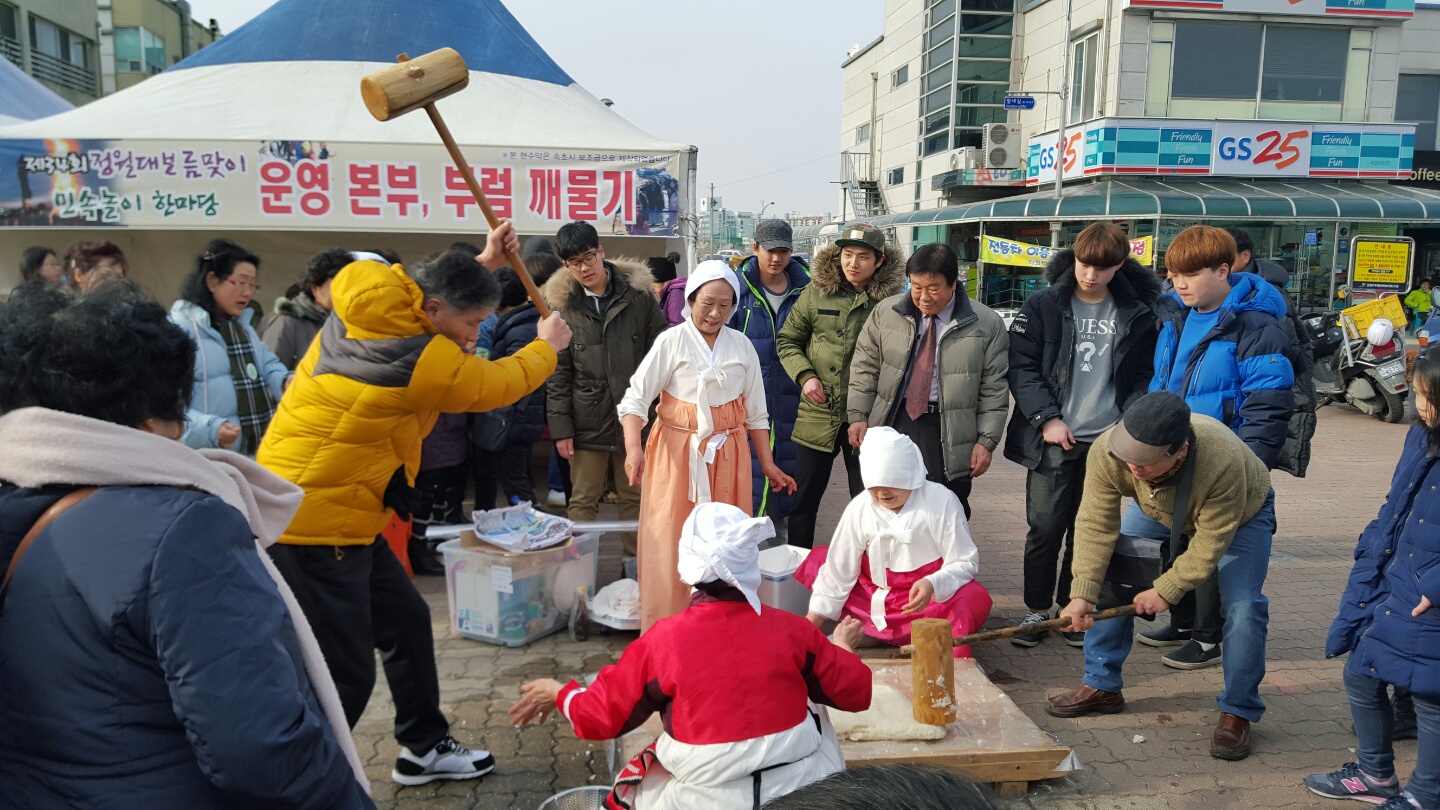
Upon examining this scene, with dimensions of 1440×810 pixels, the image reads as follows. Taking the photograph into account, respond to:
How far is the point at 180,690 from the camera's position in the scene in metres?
1.26

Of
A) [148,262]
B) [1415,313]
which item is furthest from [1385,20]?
[148,262]

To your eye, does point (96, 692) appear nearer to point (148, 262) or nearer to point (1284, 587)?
point (1284, 587)

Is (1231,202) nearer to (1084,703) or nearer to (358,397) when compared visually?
(1084,703)

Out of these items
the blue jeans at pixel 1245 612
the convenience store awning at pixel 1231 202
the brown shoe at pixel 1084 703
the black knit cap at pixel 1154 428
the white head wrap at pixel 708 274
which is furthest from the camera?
the convenience store awning at pixel 1231 202

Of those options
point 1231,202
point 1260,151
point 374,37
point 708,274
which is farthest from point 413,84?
point 1260,151

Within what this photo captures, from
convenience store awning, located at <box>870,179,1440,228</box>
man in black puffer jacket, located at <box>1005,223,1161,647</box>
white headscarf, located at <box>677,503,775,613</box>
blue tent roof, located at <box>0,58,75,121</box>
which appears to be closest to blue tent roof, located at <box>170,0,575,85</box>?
blue tent roof, located at <box>0,58,75,121</box>

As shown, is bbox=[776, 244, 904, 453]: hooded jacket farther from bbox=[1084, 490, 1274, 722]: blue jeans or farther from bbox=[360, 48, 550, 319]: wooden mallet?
bbox=[360, 48, 550, 319]: wooden mallet

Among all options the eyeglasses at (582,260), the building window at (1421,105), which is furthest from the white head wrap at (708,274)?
the building window at (1421,105)

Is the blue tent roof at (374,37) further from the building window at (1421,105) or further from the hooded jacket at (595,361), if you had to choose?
the building window at (1421,105)

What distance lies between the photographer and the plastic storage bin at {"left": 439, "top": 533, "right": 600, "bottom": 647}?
13.5ft

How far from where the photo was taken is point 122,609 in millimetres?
1250

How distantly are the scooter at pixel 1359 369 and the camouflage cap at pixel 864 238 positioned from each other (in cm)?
794

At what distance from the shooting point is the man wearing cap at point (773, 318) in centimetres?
495

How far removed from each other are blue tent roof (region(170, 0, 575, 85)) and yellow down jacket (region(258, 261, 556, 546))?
4917 mm
